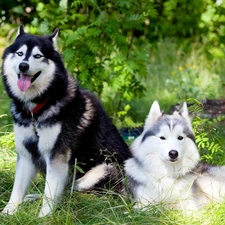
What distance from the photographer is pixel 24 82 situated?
4.58 meters

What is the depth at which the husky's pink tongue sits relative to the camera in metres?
4.57

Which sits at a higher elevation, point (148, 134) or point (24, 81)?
point (24, 81)

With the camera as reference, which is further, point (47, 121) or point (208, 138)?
point (208, 138)

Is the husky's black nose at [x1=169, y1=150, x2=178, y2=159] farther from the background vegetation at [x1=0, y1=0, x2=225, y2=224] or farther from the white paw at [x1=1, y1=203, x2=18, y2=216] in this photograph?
the white paw at [x1=1, y1=203, x2=18, y2=216]

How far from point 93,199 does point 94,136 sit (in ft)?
2.10

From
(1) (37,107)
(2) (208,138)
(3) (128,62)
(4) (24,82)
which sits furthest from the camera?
(3) (128,62)

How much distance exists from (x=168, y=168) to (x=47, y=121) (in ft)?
3.59

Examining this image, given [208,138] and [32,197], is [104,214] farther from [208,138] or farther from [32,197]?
[208,138]

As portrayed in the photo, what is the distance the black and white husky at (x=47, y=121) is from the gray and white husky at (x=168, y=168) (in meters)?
0.48

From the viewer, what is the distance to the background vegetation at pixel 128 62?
4.45m

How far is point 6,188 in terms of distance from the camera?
17.0 ft

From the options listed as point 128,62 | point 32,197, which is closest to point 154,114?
point 32,197

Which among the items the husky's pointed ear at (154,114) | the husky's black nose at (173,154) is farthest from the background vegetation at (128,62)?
the husky's pointed ear at (154,114)

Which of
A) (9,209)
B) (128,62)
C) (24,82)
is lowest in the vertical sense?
(9,209)
